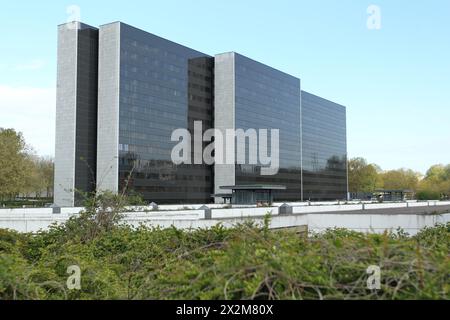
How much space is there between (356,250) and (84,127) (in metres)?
76.2

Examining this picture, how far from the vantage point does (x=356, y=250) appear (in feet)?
18.3

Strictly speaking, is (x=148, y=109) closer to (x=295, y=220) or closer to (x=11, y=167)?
(x=11, y=167)

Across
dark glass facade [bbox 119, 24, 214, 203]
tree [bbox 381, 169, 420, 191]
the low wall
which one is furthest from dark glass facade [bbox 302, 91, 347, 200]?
the low wall

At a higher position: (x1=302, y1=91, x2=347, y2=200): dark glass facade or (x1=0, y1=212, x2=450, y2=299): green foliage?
(x1=302, y1=91, x2=347, y2=200): dark glass facade

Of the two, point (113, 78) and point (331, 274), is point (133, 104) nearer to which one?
point (113, 78)

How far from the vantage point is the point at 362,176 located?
138500mm

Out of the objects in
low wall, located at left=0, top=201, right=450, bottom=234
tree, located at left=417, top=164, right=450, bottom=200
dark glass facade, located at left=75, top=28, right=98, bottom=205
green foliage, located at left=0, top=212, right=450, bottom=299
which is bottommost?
low wall, located at left=0, top=201, right=450, bottom=234

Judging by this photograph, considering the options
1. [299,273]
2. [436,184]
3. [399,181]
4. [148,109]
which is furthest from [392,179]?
[299,273]

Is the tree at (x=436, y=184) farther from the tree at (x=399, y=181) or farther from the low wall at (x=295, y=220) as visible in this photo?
the low wall at (x=295, y=220)

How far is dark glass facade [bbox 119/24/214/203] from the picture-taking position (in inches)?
3076

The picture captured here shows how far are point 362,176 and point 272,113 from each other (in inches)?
1756

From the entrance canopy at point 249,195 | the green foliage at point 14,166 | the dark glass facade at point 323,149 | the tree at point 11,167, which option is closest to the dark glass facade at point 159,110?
the green foliage at point 14,166

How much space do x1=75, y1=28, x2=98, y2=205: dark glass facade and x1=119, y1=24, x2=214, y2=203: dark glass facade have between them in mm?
5379

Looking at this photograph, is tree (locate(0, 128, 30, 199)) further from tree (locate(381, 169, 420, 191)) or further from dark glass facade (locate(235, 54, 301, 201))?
tree (locate(381, 169, 420, 191))
